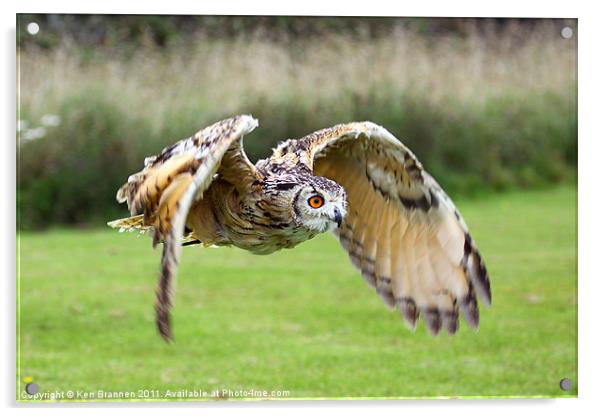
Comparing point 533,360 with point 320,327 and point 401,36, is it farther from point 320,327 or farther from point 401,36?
point 401,36

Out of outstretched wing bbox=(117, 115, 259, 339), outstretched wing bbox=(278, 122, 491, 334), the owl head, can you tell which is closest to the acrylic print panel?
outstretched wing bbox=(278, 122, 491, 334)

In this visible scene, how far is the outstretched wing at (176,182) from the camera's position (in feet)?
8.82

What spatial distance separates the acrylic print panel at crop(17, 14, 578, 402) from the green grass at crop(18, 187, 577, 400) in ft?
0.04

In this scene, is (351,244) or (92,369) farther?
(92,369)

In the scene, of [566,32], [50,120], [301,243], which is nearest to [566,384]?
[301,243]

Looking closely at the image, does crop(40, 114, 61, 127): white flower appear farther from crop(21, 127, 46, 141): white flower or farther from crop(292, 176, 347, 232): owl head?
crop(292, 176, 347, 232): owl head

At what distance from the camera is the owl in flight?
9.82 ft

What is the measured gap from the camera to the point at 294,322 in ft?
19.4

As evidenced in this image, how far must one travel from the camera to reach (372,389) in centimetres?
509

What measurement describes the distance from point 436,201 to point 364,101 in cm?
255
